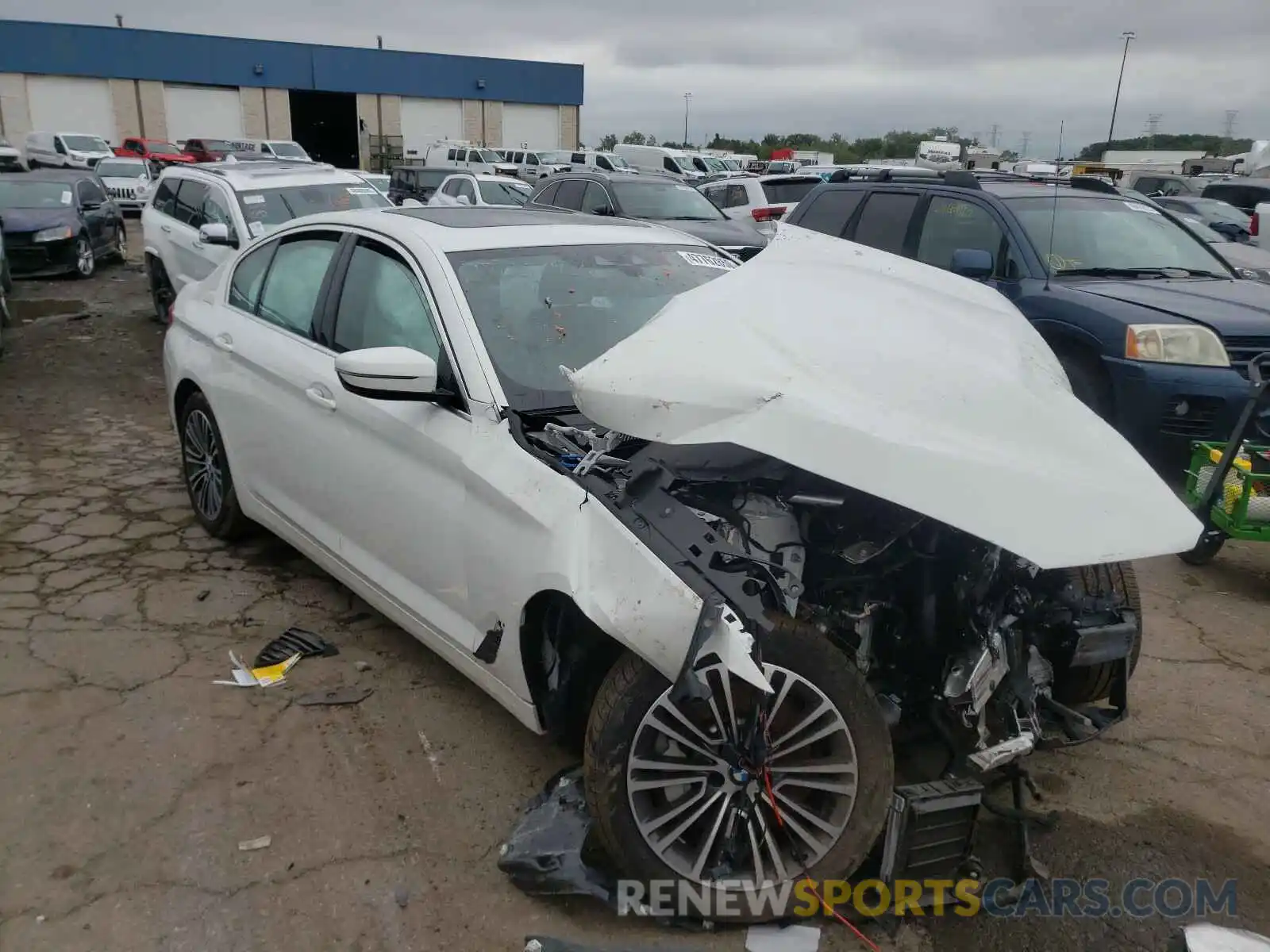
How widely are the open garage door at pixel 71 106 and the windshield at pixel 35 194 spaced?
113 feet

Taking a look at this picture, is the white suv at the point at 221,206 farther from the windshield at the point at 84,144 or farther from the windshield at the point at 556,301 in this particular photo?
the windshield at the point at 84,144

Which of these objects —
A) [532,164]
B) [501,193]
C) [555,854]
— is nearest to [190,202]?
[501,193]

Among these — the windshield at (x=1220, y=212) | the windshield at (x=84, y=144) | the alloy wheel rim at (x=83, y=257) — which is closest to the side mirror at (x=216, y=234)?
the alloy wheel rim at (x=83, y=257)

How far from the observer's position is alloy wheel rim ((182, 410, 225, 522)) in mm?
5062

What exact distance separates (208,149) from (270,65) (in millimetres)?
14684

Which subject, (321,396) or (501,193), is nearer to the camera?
(321,396)

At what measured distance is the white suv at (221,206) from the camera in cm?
940

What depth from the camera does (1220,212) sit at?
635 inches

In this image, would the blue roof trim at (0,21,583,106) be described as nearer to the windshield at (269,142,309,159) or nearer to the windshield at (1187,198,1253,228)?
the windshield at (269,142,309,159)

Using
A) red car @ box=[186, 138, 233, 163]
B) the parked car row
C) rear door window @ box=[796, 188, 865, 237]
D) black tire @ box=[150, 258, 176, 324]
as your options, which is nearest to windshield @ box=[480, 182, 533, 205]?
black tire @ box=[150, 258, 176, 324]

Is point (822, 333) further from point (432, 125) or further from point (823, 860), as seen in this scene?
point (432, 125)

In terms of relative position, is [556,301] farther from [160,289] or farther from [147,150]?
[147,150]

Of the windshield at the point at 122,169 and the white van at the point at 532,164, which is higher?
the white van at the point at 532,164

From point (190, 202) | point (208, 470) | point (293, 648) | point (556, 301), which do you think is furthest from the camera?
point (190, 202)
